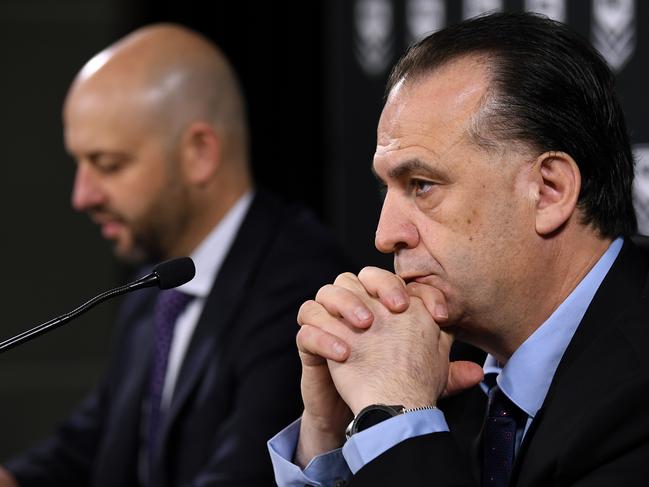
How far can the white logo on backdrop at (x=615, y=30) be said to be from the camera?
191 cm

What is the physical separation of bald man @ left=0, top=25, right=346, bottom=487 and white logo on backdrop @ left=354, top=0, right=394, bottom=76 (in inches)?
15.1

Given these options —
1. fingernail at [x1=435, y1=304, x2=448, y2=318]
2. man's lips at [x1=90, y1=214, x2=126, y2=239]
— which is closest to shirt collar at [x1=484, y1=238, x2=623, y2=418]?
fingernail at [x1=435, y1=304, x2=448, y2=318]

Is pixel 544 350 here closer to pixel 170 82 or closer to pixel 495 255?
pixel 495 255

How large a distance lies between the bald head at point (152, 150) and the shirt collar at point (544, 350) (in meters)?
1.16

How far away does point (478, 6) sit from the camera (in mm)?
2248

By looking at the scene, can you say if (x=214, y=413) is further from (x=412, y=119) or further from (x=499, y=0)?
(x=499, y=0)

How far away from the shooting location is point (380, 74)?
2.61 m

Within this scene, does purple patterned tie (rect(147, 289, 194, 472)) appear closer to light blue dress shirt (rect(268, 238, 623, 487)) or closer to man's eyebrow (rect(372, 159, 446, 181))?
light blue dress shirt (rect(268, 238, 623, 487))

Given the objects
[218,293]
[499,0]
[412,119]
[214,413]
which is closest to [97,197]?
[218,293]

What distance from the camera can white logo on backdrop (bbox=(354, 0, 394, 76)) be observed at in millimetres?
2590

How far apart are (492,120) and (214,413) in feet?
3.02

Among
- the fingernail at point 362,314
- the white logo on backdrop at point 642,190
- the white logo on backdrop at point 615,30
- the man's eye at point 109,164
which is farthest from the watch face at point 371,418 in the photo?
the man's eye at point 109,164

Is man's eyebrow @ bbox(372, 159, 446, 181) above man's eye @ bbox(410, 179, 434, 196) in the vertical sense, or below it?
above

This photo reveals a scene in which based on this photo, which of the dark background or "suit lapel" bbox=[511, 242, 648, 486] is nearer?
"suit lapel" bbox=[511, 242, 648, 486]
